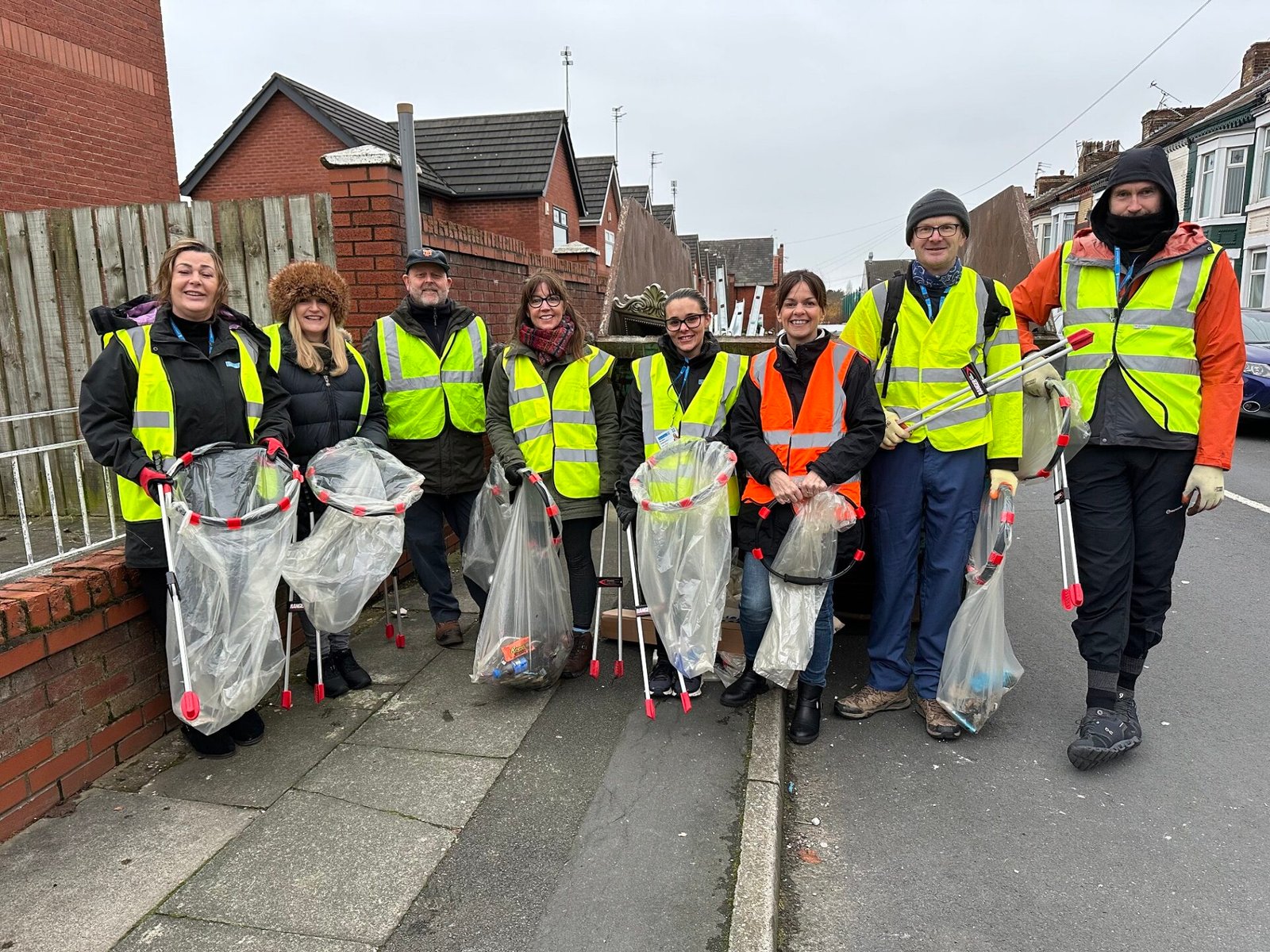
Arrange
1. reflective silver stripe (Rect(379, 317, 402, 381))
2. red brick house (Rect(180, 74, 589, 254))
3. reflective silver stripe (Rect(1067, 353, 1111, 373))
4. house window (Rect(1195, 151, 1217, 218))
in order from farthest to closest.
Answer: house window (Rect(1195, 151, 1217, 218)), red brick house (Rect(180, 74, 589, 254)), reflective silver stripe (Rect(379, 317, 402, 381)), reflective silver stripe (Rect(1067, 353, 1111, 373))

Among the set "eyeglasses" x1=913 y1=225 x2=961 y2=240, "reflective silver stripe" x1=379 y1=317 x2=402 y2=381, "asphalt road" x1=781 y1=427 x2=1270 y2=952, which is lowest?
"asphalt road" x1=781 y1=427 x2=1270 y2=952

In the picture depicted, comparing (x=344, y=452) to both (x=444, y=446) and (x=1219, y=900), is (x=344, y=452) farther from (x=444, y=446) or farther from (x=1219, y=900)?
(x=1219, y=900)

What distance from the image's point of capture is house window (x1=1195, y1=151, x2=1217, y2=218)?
22.5m

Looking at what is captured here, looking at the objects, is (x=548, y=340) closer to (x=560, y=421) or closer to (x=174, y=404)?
(x=560, y=421)

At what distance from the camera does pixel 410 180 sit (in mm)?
4645

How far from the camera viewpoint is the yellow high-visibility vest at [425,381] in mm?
4008

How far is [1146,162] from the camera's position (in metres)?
3.02

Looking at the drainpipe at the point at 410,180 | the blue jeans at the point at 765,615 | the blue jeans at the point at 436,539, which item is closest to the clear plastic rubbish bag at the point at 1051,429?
the blue jeans at the point at 765,615

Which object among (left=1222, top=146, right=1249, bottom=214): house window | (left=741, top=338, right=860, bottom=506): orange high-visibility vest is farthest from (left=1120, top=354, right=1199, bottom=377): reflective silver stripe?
(left=1222, top=146, right=1249, bottom=214): house window

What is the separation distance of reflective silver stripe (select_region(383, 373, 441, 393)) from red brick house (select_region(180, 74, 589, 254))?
665 inches

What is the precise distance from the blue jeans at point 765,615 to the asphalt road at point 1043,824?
12.5 inches

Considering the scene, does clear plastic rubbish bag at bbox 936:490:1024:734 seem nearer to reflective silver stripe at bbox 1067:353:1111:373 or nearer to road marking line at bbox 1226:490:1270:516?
reflective silver stripe at bbox 1067:353:1111:373

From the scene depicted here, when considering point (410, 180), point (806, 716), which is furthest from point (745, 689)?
point (410, 180)

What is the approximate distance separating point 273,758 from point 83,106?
8.37 m
